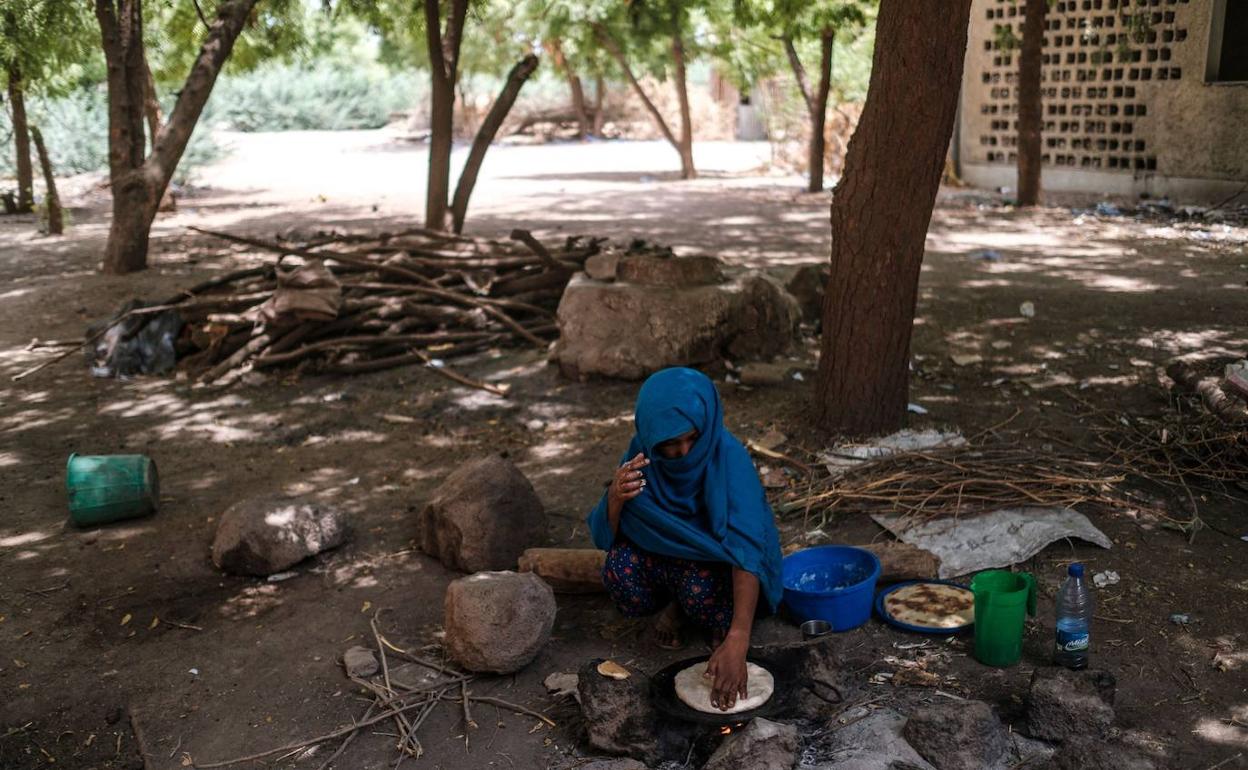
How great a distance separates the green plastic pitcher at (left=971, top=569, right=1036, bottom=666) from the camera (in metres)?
3.29

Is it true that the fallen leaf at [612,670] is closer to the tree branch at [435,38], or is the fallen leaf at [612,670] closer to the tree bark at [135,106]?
the tree branch at [435,38]

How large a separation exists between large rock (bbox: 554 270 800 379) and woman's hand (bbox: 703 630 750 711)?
3.58 meters

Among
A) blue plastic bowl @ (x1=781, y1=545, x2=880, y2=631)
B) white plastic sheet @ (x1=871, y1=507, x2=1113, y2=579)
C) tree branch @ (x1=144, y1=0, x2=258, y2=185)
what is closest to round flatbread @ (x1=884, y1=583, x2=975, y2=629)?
blue plastic bowl @ (x1=781, y1=545, x2=880, y2=631)

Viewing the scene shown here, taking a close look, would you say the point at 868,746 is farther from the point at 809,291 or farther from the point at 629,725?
the point at 809,291

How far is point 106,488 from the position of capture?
4781mm

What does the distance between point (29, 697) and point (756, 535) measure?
7.86 ft

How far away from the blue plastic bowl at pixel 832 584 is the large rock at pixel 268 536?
1.92 m

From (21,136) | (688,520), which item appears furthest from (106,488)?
Result: (21,136)

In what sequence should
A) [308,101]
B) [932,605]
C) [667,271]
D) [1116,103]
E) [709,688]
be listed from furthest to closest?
[308,101] → [1116,103] → [667,271] → [932,605] → [709,688]

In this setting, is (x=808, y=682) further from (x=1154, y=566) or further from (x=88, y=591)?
(x=88, y=591)

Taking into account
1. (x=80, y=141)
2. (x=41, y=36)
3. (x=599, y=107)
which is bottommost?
(x=80, y=141)

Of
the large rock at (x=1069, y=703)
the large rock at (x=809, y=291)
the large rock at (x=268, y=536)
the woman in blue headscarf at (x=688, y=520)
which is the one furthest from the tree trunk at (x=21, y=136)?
the large rock at (x=1069, y=703)

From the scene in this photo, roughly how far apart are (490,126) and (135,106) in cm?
344

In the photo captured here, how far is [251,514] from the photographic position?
14.3ft
